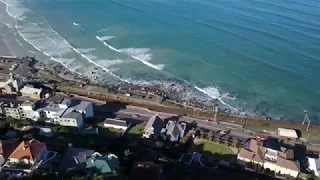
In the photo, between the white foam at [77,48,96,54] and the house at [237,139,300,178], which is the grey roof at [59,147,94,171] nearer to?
the house at [237,139,300,178]

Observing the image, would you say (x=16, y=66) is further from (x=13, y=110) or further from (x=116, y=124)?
(x=116, y=124)

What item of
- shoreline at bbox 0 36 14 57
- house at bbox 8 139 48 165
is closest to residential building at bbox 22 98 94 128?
house at bbox 8 139 48 165

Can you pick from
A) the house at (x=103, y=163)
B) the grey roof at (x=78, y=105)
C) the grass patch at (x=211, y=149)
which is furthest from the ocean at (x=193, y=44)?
the house at (x=103, y=163)

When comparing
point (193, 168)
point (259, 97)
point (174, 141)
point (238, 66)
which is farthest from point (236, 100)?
point (193, 168)

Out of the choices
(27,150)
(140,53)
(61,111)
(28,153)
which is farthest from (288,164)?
(140,53)

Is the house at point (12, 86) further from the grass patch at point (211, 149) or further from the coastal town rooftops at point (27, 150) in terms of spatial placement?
the grass patch at point (211, 149)

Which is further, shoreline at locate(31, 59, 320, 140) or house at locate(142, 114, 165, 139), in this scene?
shoreline at locate(31, 59, 320, 140)
